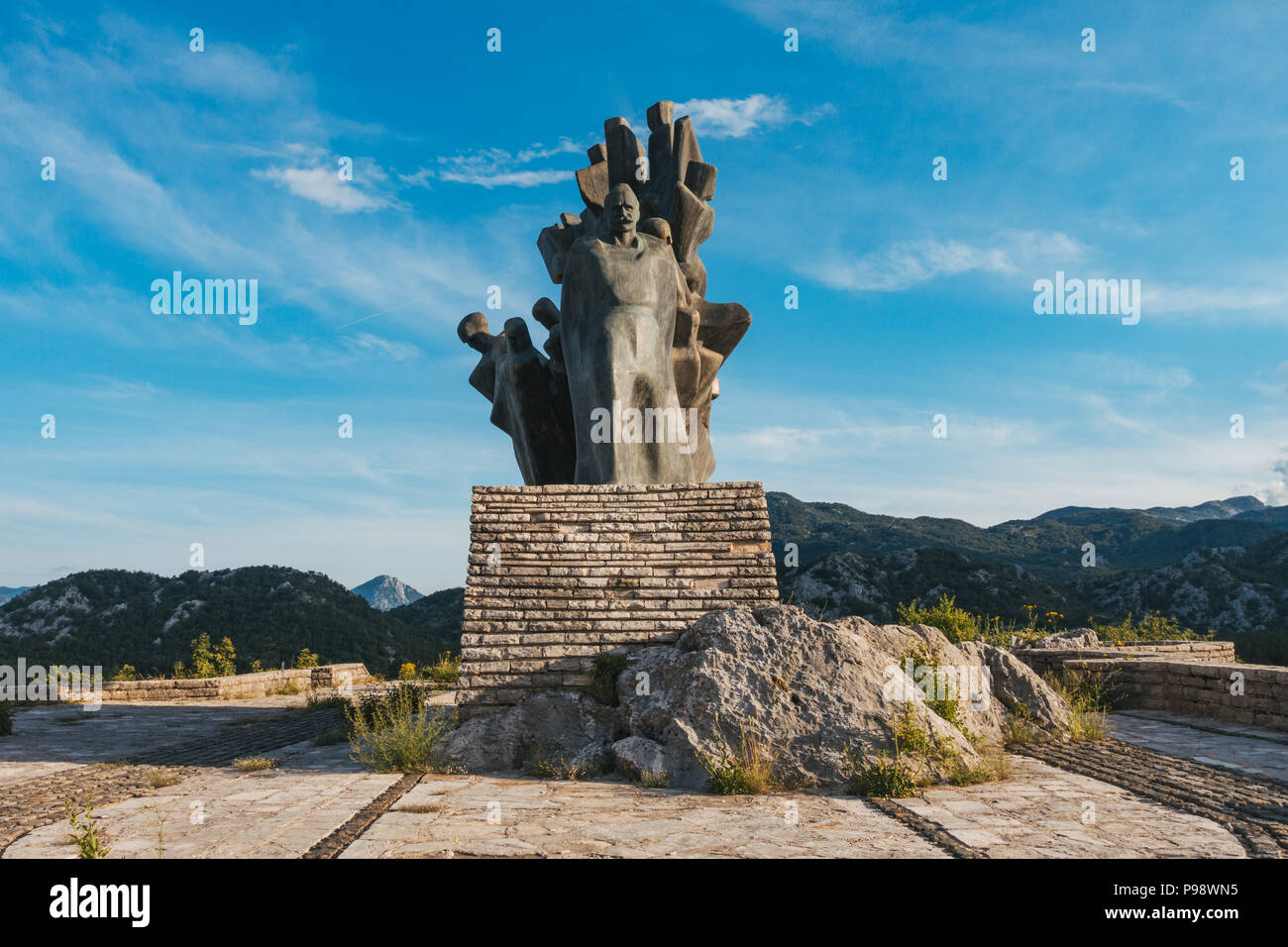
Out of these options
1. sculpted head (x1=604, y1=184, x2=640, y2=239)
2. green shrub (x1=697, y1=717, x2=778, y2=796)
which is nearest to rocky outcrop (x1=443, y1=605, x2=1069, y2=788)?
green shrub (x1=697, y1=717, x2=778, y2=796)

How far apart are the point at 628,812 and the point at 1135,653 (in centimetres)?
1056

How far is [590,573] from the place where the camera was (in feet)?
29.9

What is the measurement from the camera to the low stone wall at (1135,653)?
486 inches

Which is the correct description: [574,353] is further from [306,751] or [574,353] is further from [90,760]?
[90,760]

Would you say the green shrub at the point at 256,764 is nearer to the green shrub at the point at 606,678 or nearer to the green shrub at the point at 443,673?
the green shrub at the point at 606,678

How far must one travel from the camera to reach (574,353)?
13547mm

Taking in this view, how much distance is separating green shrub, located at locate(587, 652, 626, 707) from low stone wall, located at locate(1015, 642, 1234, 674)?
285 inches

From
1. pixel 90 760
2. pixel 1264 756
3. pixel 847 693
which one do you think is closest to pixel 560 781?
pixel 847 693

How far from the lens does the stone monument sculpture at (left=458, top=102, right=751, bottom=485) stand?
42.8 ft

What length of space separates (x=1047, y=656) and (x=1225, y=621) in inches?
860

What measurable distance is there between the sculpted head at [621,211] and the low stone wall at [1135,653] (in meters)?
8.37

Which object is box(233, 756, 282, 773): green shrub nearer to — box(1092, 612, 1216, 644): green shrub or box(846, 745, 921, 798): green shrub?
box(846, 745, 921, 798): green shrub

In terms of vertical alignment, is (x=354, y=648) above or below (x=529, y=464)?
below

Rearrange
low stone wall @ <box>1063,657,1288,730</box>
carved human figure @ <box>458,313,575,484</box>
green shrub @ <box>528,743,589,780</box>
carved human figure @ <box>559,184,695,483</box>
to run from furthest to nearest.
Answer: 1. carved human figure @ <box>458,313,575,484</box>
2. carved human figure @ <box>559,184,695,483</box>
3. low stone wall @ <box>1063,657,1288,730</box>
4. green shrub @ <box>528,743,589,780</box>
